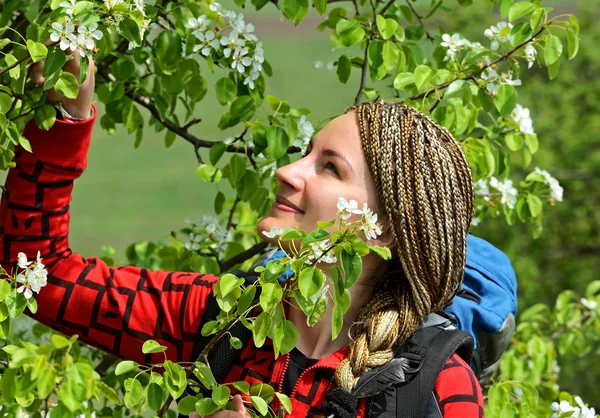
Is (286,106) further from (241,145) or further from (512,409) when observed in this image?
(512,409)

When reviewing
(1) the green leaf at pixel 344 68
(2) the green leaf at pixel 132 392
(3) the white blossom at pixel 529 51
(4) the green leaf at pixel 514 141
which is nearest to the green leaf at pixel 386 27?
(1) the green leaf at pixel 344 68

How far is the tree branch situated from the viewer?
7.47 feet

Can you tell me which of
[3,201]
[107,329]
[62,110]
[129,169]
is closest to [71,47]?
[62,110]

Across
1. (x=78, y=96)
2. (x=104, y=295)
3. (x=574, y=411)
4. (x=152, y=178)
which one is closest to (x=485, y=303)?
(x=574, y=411)

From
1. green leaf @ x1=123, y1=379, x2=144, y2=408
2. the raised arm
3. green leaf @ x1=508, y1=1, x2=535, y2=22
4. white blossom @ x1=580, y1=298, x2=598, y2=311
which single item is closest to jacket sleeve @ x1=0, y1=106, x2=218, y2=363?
the raised arm

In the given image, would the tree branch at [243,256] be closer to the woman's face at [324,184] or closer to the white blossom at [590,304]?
A: the woman's face at [324,184]

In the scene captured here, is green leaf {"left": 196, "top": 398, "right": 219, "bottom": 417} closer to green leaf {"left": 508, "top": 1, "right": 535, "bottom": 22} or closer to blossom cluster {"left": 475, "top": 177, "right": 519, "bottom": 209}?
green leaf {"left": 508, "top": 1, "right": 535, "bottom": 22}

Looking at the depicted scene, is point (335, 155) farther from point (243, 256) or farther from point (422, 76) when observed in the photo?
point (243, 256)

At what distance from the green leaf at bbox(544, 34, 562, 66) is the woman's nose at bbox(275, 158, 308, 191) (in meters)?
0.52

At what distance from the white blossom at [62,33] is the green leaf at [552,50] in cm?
91

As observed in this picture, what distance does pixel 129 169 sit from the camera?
34.5ft

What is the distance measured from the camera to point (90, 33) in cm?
139

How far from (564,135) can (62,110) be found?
4.26 meters

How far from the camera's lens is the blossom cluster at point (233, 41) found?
Result: 183 centimetres
